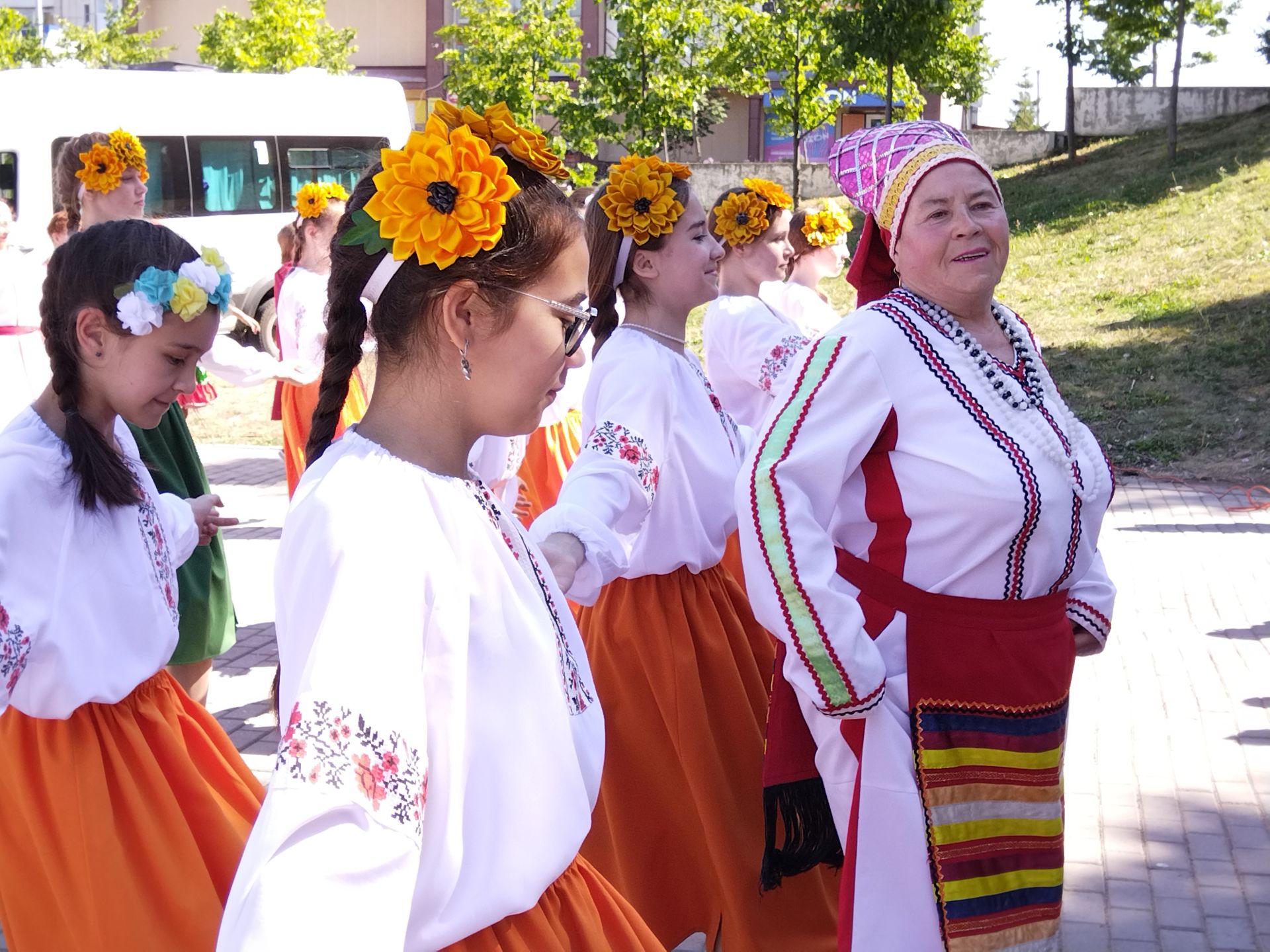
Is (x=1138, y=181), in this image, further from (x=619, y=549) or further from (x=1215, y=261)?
(x=619, y=549)

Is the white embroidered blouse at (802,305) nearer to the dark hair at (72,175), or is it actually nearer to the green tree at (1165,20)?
the dark hair at (72,175)

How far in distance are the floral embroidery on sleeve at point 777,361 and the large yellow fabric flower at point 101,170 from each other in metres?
2.63

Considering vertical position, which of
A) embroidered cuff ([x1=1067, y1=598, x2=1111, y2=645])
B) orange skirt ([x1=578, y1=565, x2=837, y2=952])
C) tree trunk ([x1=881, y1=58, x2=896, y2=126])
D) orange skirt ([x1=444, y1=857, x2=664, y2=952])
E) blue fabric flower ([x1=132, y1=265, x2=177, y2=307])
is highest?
tree trunk ([x1=881, y1=58, x2=896, y2=126])

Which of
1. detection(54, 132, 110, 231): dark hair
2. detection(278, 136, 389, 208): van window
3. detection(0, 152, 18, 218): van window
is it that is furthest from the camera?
detection(278, 136, 389, 208): van window

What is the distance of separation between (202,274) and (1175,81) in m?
20.7

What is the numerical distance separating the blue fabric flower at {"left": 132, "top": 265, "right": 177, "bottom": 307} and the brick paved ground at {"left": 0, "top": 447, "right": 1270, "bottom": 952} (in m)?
2.21

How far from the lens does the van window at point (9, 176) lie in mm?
13594

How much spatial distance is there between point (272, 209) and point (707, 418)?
45.6 feet

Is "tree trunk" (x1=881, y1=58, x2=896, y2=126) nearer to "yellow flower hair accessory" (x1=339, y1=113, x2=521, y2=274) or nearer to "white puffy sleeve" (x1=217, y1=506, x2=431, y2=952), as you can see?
"yellow flower hair accessory" (x1=339, y1=113, x2=521, y2=274)

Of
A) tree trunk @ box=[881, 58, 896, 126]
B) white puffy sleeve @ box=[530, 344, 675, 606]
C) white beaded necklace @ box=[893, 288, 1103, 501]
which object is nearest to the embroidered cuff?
white beaded necklace @ box=[893, 288, 1103, 501]

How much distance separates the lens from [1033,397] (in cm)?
265

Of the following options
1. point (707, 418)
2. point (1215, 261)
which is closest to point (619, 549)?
point (707, 418)

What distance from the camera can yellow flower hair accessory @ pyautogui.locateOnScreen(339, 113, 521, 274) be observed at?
164 cm

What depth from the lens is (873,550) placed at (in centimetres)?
257
